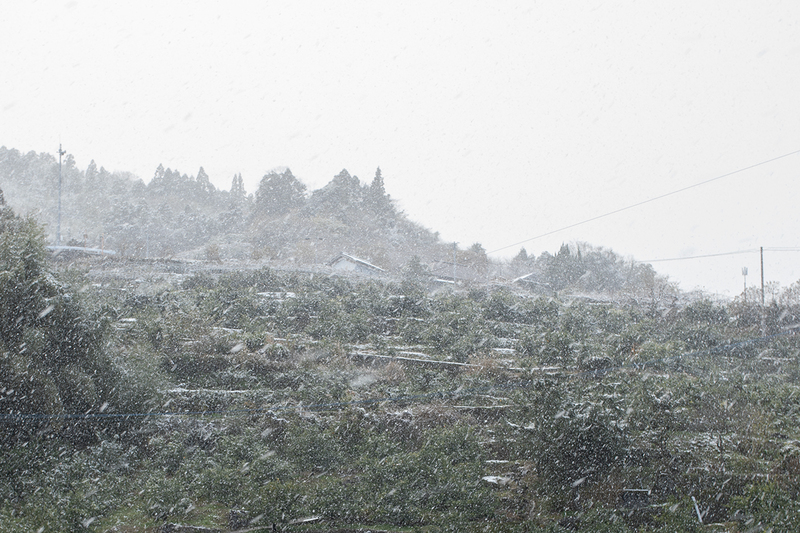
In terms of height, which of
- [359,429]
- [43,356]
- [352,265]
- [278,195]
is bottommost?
[359,429]

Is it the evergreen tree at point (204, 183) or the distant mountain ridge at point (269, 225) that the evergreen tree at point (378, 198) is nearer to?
the distant mountain ridge at point (269, 225)

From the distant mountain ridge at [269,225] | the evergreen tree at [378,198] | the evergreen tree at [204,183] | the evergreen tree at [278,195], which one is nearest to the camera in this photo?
the distant mountain ridge at [269,225]

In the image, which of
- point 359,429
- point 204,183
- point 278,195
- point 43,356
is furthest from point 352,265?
point 204,183

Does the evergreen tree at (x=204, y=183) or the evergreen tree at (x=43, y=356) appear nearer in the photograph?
the evergreen tree at (x=43, y=356)

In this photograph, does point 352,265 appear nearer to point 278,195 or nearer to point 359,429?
point 278,195

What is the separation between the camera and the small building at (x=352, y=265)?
38.8 meters

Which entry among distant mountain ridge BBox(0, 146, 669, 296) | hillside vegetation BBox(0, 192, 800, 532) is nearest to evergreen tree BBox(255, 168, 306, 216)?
distant mountain ridge BBox(0, 146, 669, 296)

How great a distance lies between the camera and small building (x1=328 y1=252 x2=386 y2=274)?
38844 mm

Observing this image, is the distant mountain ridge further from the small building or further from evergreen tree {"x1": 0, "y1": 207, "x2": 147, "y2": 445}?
evergreen tree {"x1": 0, "y1": 207, "x2": 147, "y2": 445}

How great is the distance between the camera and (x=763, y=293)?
2478 cm

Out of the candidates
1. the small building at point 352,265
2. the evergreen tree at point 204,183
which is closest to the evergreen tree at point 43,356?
the small building at point 352,265

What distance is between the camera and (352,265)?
40250 mm

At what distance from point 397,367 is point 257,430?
4.47m

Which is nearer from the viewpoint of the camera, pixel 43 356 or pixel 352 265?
pixel 43 356
